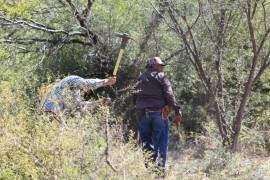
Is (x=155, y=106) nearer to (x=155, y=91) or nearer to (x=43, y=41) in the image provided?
(x=155, y=91)

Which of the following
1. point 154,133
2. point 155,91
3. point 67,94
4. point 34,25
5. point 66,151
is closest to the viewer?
point 66,151

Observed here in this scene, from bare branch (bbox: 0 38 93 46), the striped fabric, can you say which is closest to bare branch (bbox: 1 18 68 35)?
bare branch (bbox: 0 38 93 46)

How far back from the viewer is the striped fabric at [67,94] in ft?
18.7

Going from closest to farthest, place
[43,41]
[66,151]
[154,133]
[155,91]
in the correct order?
[66,151]
[155,91]
[154,133]
[43,41]

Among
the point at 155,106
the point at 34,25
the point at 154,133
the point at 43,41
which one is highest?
the point at 34,25

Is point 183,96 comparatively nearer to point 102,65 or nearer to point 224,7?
point 102,65

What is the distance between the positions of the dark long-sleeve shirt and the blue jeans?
0.46 ft

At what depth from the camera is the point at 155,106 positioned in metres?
7.38

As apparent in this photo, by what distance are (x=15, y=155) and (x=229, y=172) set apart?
2670 millimetres

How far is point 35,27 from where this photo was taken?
11.0 meters

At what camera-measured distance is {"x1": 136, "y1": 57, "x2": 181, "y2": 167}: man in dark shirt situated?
7.36 meters

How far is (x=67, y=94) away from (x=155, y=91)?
1.83 metres

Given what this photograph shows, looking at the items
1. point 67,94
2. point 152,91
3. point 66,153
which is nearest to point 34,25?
point 152,91

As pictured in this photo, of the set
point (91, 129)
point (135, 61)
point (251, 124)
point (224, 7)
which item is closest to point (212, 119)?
point (251, 124)
